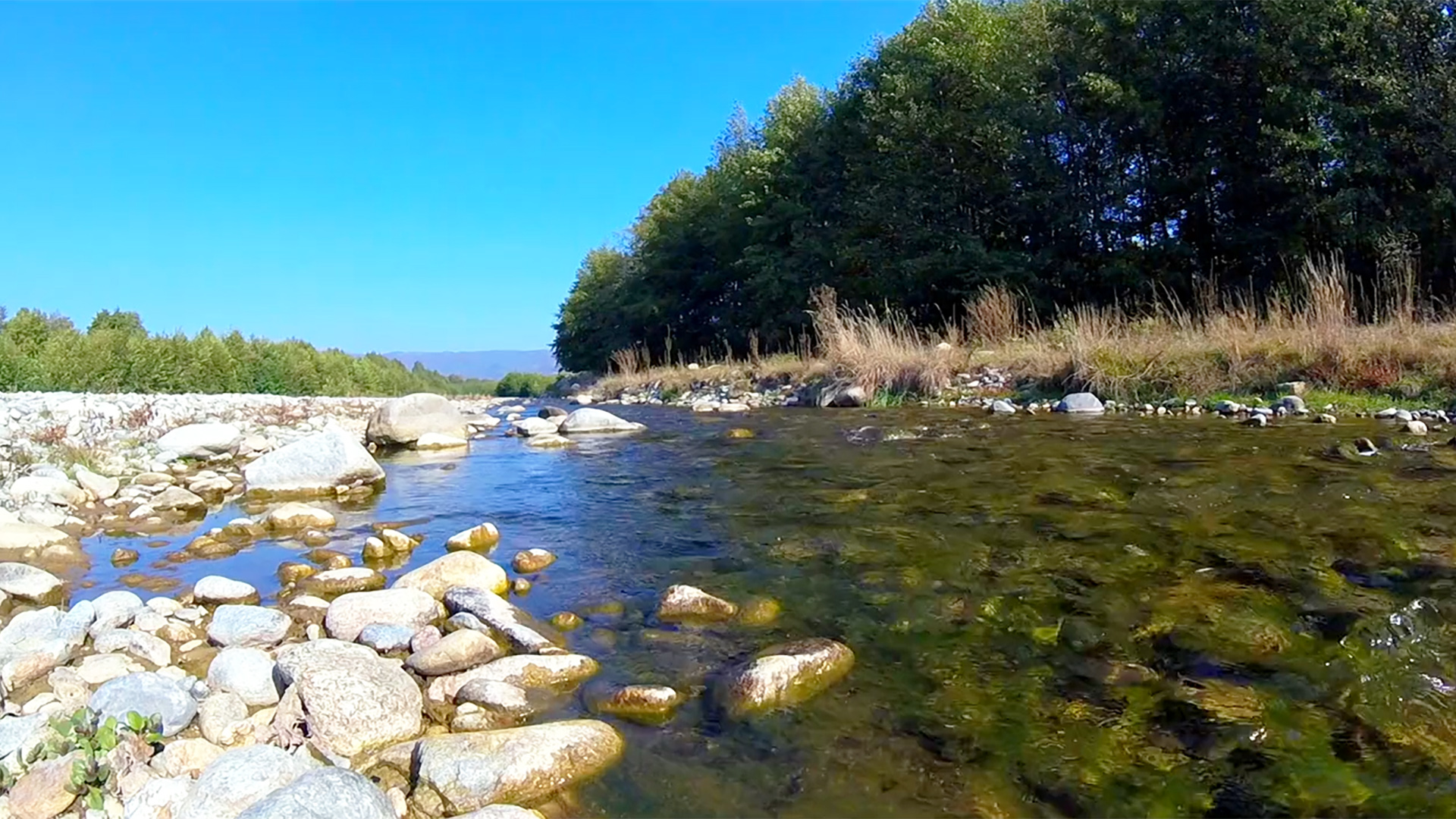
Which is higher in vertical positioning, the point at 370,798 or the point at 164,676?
the point at 164,676

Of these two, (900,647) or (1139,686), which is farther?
(900,647)

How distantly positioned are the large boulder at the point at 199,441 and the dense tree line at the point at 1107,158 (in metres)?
14.0

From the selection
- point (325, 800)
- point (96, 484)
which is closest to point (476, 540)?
point (325, 800)

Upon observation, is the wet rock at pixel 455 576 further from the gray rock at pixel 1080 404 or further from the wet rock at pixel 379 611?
the gray rock at pixel 1080 404

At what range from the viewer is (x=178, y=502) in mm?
5910

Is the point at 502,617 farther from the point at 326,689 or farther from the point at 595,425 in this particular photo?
the point at 595,425

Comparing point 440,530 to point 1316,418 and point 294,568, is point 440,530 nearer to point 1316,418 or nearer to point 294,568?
point 294,568

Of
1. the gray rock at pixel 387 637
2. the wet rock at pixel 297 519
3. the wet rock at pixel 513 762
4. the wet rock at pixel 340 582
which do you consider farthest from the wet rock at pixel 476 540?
the wet rock at pixel 513 762

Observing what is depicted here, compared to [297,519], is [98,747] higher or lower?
lower

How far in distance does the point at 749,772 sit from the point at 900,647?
0.90 metres

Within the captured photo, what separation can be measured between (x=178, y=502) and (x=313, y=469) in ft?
3.35

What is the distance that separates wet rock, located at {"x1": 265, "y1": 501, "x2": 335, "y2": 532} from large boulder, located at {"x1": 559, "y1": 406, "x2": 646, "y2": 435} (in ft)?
18.8

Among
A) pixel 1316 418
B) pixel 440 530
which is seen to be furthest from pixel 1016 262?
pixel 440 530

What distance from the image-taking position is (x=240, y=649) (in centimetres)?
275
